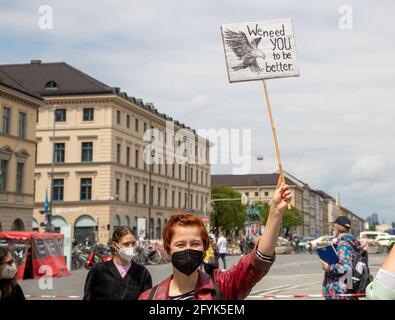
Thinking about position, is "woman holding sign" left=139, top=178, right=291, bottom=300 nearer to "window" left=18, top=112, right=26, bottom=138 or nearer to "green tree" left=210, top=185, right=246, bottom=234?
"window" left=18, top=112, right=26, bottom=138

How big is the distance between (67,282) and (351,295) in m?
17.2

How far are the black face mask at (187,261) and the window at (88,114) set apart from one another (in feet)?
213

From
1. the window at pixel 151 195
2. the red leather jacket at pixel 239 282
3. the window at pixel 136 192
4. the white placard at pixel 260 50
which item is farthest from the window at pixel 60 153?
the red leather jacket at pixel 239 282

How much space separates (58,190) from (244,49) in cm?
6535

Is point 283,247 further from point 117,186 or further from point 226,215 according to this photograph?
point 226,215

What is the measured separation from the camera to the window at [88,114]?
66.8 m

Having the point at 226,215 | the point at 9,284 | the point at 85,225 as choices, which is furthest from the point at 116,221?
the point at 9,284

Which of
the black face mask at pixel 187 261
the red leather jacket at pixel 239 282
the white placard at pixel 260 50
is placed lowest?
the red leather jacket at pixel 239 282

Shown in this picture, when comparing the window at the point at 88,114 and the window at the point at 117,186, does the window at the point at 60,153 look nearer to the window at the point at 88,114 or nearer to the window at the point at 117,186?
the window at the point at 88,114

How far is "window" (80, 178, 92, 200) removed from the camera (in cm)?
6638

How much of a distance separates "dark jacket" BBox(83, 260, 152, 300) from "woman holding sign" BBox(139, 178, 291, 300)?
235 cm

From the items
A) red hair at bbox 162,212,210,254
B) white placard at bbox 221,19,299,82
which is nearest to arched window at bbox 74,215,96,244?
white placard at bbox 221,19,299,82
